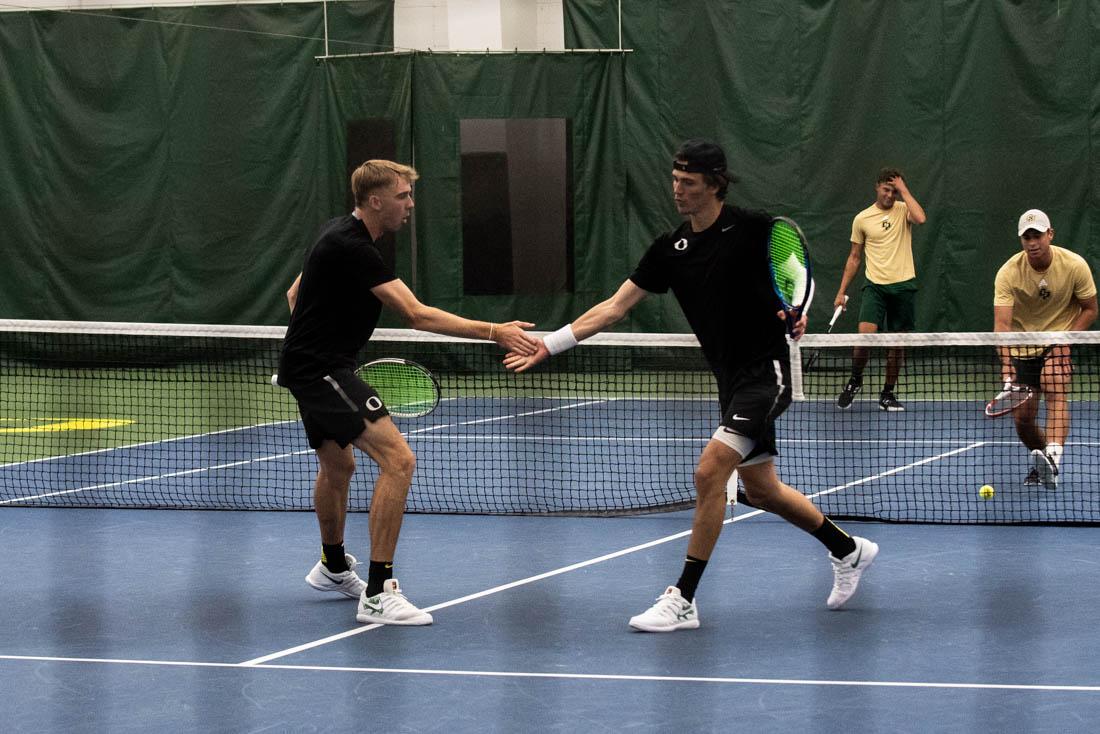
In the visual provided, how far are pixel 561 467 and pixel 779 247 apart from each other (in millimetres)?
4613

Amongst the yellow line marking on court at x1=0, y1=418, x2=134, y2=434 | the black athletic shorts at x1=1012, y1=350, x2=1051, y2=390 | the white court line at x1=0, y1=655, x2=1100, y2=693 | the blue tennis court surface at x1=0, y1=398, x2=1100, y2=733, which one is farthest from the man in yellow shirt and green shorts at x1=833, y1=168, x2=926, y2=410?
the white court line at x1=0, y1=655, x2=1100, y2=693

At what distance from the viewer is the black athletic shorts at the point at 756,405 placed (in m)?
5.07

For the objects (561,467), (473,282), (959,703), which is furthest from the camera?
(473,282)

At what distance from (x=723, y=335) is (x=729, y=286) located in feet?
0.57

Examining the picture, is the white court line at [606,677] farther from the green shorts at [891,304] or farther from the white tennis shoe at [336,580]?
the green shorts at [891,304]

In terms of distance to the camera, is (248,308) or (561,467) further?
(248,308)

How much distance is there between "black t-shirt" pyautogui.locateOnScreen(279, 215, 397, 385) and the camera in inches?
207

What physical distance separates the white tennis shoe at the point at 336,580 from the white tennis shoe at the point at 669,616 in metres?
1.07

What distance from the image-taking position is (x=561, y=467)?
9.63 metres

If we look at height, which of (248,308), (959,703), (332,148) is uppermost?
(332,148)

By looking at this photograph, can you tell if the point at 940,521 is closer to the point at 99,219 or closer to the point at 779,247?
the point at 779,247

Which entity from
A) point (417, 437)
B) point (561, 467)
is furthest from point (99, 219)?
point (561, 467)

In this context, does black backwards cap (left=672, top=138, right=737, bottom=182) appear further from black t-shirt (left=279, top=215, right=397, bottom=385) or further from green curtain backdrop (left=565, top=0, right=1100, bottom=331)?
green curtain backdrop (left=565, top=0, right=1100, bottom=331)

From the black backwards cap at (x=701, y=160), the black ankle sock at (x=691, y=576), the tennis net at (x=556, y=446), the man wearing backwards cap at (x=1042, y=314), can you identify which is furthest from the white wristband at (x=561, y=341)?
the man wearing backwards cap at (x=1042, y=314)
